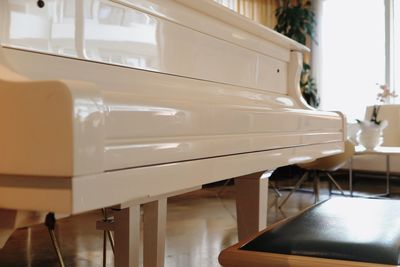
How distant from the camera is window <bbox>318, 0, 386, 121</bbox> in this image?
6188 mm

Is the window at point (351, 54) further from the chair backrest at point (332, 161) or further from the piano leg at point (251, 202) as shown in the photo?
the piano leg at point (251, 202)

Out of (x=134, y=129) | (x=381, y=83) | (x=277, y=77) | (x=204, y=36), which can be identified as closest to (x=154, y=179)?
(x=134, y=129)

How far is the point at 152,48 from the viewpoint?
4.54ft

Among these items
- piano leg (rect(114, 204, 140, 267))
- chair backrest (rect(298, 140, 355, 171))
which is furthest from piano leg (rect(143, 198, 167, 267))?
chair backrest (rect(298, 140, 355, 171))

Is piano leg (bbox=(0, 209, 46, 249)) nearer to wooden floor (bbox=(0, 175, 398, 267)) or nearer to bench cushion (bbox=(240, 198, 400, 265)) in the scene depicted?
bench cushion (bbox=(240, 198, 400, 265))

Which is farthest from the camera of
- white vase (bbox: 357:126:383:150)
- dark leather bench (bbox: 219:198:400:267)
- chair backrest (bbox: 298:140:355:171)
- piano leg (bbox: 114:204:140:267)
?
white vase (bbox: 357:126:383:150)

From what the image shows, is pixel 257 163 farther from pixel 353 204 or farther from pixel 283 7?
pixel 283 7

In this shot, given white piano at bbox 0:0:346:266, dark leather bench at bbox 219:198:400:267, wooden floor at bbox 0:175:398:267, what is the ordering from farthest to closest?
wooden floor at bbox 0:175:398:267, dark leather bench at bbox 219:198:400:267, white piano at bbox 0:0:346:266

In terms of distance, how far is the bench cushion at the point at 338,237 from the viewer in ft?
3.74

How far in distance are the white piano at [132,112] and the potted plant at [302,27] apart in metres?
4.23

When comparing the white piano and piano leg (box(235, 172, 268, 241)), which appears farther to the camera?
piano leg (box(235, 172, 268, 241))

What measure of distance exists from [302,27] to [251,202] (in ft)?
15.6

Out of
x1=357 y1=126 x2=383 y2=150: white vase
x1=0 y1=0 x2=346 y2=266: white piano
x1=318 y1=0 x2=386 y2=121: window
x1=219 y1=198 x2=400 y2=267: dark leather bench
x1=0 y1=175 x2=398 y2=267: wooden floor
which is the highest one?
x1=318 y1=0 x2=386 y2=121: window

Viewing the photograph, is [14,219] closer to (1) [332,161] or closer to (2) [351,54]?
(1) [332,161]
